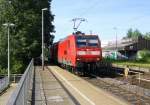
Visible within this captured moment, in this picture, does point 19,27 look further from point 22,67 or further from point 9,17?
point 22,67

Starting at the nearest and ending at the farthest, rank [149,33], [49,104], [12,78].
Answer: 1. [49,104]
2. [12,78]
3. [149,33]

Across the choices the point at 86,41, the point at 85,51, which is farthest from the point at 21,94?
the point at 86,41

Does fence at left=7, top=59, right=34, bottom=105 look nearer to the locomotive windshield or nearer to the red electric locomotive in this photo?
the red electric locomotive

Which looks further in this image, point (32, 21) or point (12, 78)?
point (32, 21)

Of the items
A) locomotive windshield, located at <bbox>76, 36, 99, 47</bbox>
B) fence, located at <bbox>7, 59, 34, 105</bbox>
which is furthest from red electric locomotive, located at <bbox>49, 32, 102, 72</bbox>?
fence, located at <bbox>7, 59, 34, 105</bbox>

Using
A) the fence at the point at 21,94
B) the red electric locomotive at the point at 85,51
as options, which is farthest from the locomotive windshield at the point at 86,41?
the fence at the point at 21,94

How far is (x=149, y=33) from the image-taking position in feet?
607

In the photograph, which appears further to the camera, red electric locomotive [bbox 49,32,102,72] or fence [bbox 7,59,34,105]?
red electric locomotive [bbox 49,32,102,72]

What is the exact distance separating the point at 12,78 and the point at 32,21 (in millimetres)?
14251

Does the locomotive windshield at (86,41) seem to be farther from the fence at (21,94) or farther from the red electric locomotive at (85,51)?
the fence at (21,94)

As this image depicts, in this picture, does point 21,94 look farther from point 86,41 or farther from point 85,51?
point 86,41

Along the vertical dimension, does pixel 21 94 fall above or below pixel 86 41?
below

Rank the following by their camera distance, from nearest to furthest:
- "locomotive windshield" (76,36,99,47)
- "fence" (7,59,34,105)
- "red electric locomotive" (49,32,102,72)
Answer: "fence" (7,59,34,105), "red electric locomotive" (49,32,102,72), "locomotive windshield" (76,36,99,47)

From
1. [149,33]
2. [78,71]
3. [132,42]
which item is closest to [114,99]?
[78,71]
